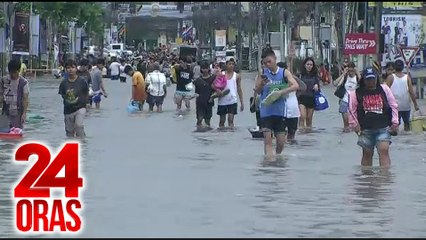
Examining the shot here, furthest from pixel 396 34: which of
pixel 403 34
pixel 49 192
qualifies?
pixel 49 192

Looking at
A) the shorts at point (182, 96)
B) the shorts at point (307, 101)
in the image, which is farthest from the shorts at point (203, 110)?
the shorts at point (182, 96)

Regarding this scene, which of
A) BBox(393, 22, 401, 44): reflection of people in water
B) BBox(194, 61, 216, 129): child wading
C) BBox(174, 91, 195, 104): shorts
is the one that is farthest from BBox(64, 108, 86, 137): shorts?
BBox(393, 22, 401, 44): reflection of people in water

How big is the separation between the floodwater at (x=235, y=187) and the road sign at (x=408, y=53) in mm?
7337

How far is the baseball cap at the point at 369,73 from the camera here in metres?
15.3

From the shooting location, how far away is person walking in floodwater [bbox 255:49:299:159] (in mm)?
17203

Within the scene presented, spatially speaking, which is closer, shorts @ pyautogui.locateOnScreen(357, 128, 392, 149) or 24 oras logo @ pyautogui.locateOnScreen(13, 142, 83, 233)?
24 oras logo @ pyautogui.locateOnScreen(13, 142, 83, 233)

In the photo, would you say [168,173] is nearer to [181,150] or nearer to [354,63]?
[181,150]

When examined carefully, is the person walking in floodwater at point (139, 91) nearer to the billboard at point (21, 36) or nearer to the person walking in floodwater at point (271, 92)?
the billboard at point (21, 36)

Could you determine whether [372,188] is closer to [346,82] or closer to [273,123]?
[273,123]

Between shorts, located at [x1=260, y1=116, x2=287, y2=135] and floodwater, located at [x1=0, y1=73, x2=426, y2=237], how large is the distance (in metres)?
0.50

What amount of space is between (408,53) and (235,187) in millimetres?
20286

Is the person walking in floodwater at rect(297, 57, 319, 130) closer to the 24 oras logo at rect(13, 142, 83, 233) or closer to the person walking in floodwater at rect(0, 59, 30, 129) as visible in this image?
the person walking in floodwater at rect(0, 59, 30, 129)

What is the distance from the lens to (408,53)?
33.4 m

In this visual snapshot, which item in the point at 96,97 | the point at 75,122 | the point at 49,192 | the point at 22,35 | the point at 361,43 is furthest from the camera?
the point at 22,35
